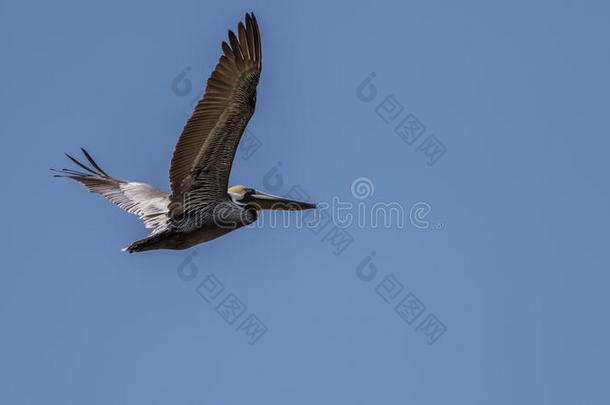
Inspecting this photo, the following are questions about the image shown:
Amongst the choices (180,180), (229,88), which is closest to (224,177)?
(180,180)

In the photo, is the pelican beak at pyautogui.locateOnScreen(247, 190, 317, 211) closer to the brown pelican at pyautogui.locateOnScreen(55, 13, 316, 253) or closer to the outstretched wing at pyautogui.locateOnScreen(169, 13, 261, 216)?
the brown pelican at pyautogui.locateOnScreen(55, 13, 316, 253)

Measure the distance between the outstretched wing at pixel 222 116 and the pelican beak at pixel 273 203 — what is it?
83cm

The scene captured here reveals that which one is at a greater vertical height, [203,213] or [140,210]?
[140,210]

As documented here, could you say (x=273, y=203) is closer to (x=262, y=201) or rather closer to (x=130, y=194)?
(x=262, y=201)

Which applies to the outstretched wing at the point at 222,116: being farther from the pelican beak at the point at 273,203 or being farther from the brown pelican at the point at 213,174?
the pelican beak at the point at 273,203

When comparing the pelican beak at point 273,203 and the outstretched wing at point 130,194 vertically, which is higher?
the outstretched wing at point 130,194

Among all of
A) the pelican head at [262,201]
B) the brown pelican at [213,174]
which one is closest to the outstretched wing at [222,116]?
the brown pelican at [213,174]

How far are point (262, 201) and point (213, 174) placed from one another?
3.12ft

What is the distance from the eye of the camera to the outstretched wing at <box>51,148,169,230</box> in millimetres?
9914

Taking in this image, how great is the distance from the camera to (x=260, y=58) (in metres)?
8.30

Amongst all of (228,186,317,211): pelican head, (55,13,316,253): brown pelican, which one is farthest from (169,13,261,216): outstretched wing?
(228,186,317,211): pelican head

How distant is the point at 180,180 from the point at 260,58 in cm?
163

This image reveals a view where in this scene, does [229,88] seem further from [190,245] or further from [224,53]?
[190,245]

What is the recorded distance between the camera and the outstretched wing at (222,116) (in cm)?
826
